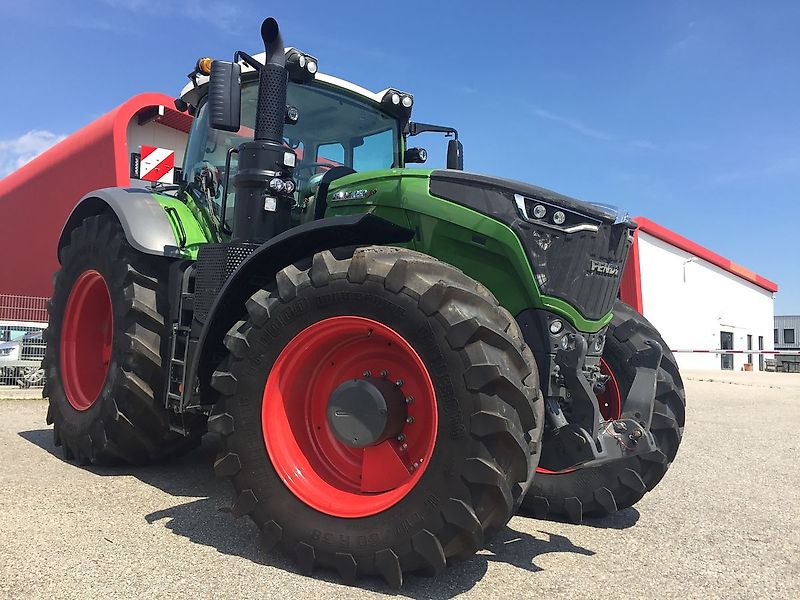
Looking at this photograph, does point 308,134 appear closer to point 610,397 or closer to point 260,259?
point 260,259

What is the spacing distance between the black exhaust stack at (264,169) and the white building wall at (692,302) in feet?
78.3

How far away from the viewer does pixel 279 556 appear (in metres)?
2.78

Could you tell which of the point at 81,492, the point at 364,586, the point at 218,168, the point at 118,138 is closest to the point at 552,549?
the point at 364,586

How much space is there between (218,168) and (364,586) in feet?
10.1

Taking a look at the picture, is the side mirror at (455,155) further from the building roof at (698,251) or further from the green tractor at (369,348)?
the building roof at (698,251)

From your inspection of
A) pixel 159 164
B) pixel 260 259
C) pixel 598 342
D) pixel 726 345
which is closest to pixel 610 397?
pixel 598 342

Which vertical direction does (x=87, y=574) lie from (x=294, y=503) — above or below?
below

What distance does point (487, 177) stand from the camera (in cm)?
295

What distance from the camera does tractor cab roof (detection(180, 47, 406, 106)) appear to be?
4289 millimetres

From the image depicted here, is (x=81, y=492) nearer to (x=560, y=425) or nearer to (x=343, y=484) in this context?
(x=343, y=484)

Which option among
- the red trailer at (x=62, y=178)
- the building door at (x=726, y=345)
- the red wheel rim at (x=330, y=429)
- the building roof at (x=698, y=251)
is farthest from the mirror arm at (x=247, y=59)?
the building door at (x=726, y=345)

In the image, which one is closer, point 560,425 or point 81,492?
point 560,425

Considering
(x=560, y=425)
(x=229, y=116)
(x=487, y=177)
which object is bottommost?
(x=560, y=425)

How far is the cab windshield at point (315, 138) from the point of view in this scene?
13.8 feet
